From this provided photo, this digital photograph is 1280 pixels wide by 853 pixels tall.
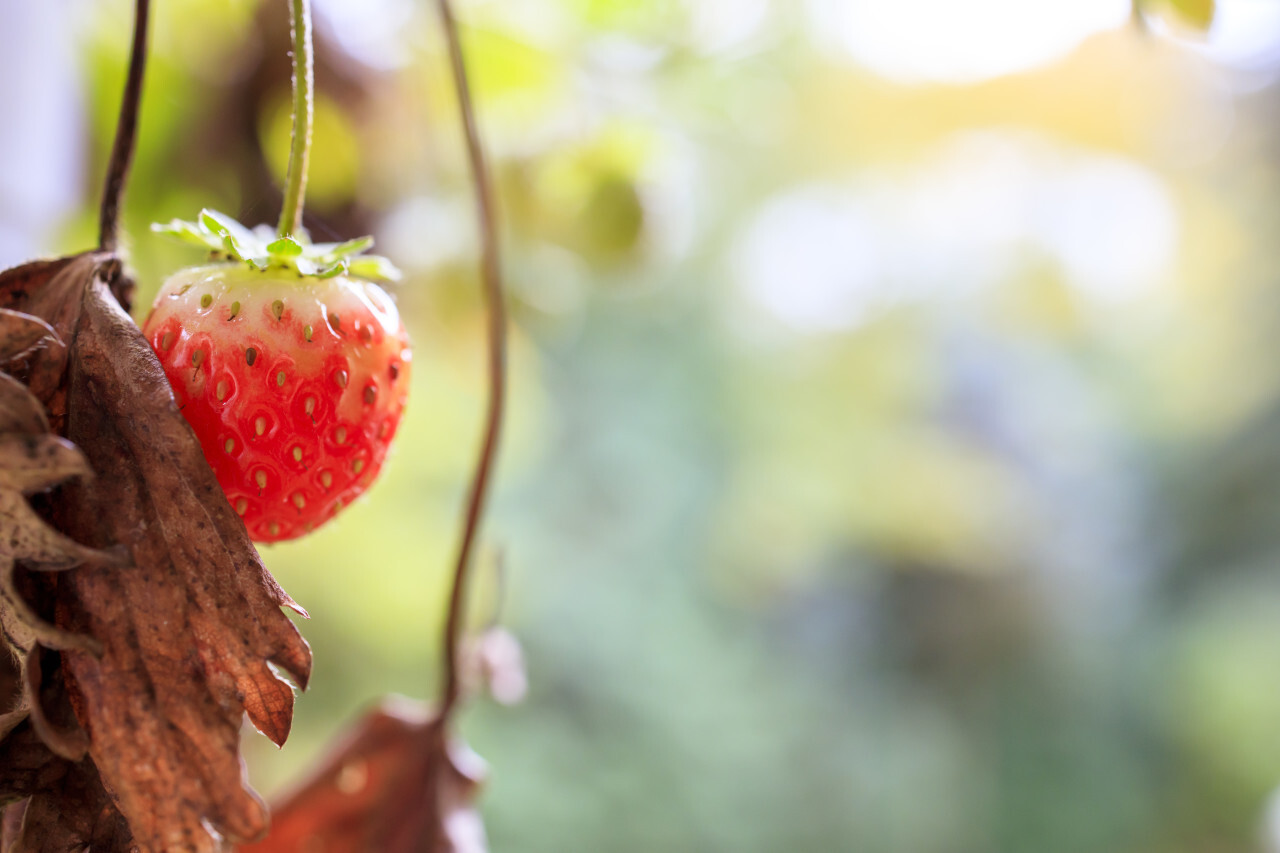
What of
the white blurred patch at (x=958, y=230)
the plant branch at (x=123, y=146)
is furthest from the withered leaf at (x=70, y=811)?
the white blurred patch at (x=958, y=230)

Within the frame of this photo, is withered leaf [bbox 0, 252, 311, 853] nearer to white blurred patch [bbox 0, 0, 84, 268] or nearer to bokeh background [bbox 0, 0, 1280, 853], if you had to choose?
white blurred patch [bbox 0, 0, 84, 268]

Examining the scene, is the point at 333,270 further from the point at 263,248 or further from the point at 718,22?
the point at 718,22

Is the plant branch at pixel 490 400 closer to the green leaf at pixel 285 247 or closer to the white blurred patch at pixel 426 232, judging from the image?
the green leaf at pixel 285 247

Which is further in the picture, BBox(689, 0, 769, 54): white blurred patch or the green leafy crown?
BBox(689, 0, 769, 54): white blurred patch

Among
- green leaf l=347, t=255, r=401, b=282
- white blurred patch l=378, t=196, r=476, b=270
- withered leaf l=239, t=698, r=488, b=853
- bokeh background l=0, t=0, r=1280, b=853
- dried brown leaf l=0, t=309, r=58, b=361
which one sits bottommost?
bokeh background l=0, t=0, r=1280, b=853

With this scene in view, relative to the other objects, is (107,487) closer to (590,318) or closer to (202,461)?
(202,461)

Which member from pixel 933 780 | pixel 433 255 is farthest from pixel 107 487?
pixel 933 780

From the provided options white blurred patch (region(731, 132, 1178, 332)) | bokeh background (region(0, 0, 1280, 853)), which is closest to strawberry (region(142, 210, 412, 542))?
bokeh background (region(0, 0, 1280, 853))

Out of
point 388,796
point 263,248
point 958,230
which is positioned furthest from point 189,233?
point 958,230
